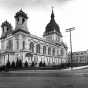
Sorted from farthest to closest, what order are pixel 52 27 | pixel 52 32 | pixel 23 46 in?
pixel 52 27 → pixel 52 32 → pixel 23 46

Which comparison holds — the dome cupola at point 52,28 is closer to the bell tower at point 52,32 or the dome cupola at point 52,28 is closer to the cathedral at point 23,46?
the bell tower at point 52,32

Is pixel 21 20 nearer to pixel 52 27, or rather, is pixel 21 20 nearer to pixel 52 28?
pixel 52 28

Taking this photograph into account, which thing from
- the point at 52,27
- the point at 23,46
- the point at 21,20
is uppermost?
the point at 52,27

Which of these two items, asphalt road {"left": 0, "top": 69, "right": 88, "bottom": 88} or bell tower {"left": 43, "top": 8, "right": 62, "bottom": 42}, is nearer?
asphalt road {"left": 0, "top": 69, "right": 88, "bottom": 88}

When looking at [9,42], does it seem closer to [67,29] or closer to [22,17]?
[22,17]

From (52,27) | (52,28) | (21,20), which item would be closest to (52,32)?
(52,28)

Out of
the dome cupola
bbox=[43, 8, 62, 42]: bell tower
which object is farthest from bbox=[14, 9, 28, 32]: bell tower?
the dome cupola

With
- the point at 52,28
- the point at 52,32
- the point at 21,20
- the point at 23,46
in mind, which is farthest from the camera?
the point at 52,28

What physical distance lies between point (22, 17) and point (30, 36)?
10255 millimetres

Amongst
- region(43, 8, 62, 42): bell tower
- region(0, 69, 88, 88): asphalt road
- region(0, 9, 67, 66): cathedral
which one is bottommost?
region(0, 69, 88, 88): asphalt road

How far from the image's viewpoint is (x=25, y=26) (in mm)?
66812

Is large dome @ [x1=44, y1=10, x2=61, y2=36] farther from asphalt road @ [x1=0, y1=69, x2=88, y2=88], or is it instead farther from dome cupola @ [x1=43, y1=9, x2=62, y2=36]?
asphalt road @ [x1=0, y1=69, x2=88, y2=88]

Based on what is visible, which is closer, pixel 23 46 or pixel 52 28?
pixel 23 46

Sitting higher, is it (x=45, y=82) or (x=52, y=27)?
(x=52, y=27)
